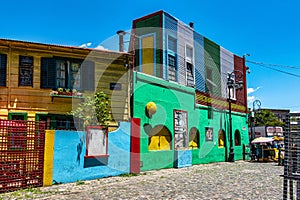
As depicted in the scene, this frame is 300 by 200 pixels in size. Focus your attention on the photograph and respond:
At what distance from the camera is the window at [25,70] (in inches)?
520

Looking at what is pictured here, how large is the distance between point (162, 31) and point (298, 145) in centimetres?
1350

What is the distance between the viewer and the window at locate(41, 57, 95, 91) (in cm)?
1353

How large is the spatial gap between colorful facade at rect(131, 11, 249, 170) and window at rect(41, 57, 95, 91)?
7.27 ft

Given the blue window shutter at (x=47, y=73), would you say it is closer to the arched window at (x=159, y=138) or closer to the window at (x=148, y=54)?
the arched window at (x=159, y=138)

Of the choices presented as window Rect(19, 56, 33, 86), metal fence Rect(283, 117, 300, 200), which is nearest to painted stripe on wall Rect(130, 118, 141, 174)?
window Rect(19, 56, 33, 86)

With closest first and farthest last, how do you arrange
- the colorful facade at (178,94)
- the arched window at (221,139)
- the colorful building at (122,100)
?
the colorful building at (122,100) → the colorful facade at (178,94) → the arched window at (221,139)

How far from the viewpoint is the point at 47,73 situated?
13523 millimetres

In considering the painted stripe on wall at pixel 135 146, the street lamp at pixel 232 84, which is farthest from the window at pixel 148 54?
the street lamp at pixel 232 84

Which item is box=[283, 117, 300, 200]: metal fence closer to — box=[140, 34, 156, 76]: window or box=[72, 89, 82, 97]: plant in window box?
box=[72, 89, 82, 97]: plant in window box

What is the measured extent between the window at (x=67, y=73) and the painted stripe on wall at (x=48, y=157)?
3.88 m

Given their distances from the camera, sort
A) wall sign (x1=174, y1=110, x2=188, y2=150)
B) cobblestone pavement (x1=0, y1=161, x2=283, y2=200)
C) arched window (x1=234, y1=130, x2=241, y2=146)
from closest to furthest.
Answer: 1. cobblestone pavement (x1=0, y1=161, x2=283, y2=200)
2. wall sign (x1=174, y1=110, x2=188, y2=150)
3. arched window (x1=234, y1=130, x2=241, y2=146)

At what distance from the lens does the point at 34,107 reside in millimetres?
13297

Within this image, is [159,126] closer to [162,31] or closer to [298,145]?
[162,31]

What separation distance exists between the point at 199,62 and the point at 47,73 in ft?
35.7
